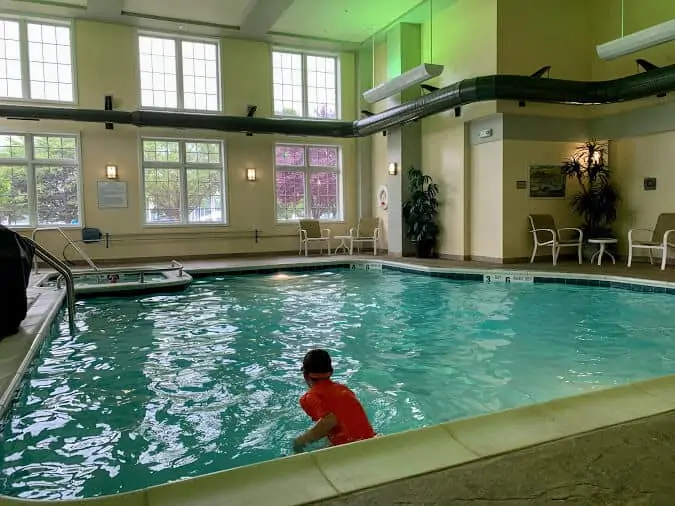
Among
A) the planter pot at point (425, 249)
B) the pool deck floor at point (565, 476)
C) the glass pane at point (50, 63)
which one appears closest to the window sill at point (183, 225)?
the glass pane at point (50, 63)

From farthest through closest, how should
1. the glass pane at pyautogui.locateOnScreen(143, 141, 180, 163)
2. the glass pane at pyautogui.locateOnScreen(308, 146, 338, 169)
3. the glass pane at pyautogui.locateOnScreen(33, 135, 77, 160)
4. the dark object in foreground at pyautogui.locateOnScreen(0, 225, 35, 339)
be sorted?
1. the glass pane at pyautogui.locateOnScreen(308, 146, 338, 169)
2. the glass pane at pyautogui.locateOnScreen(143, 141, 180, 163)
3. the glass pane at pyautogui.locateOnScreen(33, 135, 77, 160)
4. the dark object in foreground at pyautogui.locateOnScreen(0, 225, 35, 339)

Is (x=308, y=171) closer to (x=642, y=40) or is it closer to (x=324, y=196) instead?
(x=324, y=196)

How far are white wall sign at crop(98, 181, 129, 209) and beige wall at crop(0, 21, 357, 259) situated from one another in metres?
0.10

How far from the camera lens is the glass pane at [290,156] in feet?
39.9

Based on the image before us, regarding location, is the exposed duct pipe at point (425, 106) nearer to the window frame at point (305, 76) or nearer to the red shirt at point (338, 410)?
the window frame at point (305, 76)

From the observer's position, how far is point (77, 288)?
6965 millimetres

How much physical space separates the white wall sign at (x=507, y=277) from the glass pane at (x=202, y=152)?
6390 millimetres

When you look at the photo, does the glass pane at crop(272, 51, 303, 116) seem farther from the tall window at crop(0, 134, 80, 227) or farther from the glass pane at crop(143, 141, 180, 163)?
the tall window at crop(0, 134, 80, 227)

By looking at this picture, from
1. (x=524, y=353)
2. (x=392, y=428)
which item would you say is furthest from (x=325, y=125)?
(x=392, y=428)

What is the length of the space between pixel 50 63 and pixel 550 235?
9.69 metres

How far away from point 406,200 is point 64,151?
6755 mm

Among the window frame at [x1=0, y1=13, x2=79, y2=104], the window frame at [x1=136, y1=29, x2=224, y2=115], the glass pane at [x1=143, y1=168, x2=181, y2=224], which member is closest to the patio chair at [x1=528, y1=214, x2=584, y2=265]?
the window frame at [x1=136, y1=29, x2=224, y2=115]

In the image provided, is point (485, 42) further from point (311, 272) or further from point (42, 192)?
point (42, 192)

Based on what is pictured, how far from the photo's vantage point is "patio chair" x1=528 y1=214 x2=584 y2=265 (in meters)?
8.92
